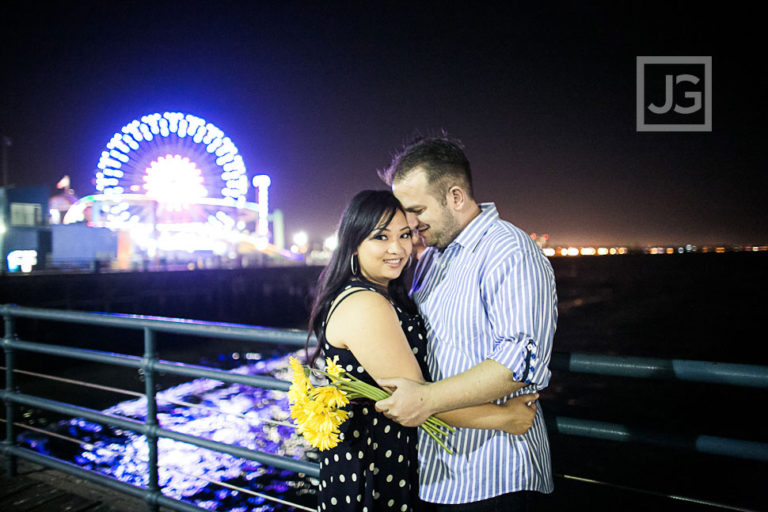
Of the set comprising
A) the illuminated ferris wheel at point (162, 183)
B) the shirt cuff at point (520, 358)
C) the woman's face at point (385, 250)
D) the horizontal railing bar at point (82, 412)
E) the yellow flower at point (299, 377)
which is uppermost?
the illuminated ferris wheel at point (162, 183)

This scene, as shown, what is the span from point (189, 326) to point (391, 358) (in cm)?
159

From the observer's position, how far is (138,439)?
982 cm

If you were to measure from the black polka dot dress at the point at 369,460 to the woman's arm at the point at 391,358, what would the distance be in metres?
0.10

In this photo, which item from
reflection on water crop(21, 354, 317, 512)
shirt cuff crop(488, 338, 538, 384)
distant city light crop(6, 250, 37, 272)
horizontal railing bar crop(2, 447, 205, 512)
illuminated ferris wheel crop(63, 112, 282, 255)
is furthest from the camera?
illuminated ferris wheel crop(63, 112, 282, 255)

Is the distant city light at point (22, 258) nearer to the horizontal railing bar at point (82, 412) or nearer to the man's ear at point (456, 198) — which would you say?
the horizontal railing bar at point (82, 412)

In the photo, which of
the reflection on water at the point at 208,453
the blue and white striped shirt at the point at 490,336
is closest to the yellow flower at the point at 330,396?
the blue and white striped shirt at the point at 490,336

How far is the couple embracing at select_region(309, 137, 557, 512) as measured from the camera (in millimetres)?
1472

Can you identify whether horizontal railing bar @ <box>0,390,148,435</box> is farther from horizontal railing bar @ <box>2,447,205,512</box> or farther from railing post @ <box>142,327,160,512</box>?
horizontal railing bar @ <box>2,447,205,512</box>

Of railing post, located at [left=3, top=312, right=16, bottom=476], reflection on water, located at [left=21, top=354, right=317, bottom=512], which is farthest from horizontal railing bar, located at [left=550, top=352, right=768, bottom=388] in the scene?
reflection on water, located at [left=21, top=354, right=317, bottom=512]

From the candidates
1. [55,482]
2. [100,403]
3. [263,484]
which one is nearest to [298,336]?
[55,482]

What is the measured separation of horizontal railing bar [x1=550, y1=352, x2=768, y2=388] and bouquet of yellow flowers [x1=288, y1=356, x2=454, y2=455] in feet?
2.00

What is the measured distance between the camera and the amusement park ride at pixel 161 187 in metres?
37.7

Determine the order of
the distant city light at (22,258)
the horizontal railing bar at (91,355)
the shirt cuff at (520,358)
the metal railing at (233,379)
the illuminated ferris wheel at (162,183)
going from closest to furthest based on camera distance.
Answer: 1. the shirt cuff at (520,358)
2. the metal railing at (233,379)
3. the horizontal railing bar at (91,355)
4. the distant city light at (22,258)
5. the illuminated ferris wheel at (162,183)

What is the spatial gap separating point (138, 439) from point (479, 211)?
10304 millimetres
